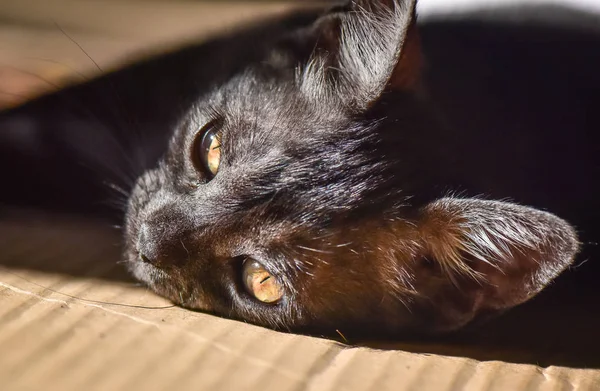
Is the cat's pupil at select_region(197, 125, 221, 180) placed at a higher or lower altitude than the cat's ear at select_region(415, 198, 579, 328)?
higher

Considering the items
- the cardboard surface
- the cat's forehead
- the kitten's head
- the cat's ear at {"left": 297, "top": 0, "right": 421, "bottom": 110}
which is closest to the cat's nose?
the kitten's head

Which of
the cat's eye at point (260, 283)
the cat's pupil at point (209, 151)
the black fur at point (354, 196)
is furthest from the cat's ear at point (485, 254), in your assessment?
the cat's pupil at point (209, 151)

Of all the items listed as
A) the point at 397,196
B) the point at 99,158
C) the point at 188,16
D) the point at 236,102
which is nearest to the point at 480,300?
the point at 397,196

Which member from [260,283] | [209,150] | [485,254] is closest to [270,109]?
[209,150]

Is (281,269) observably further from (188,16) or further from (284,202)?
(188,16)

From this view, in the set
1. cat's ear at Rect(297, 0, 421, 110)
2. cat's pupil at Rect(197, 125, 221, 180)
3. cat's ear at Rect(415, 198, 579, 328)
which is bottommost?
cat's ear at Rect(415, 198, 579, 328)

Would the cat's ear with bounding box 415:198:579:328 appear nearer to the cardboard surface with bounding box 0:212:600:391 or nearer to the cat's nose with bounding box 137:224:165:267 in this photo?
the cardboard surface with bounding box 0:212:600:391

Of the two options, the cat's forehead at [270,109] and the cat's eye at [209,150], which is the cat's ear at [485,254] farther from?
the cat's eye at [209,150]
